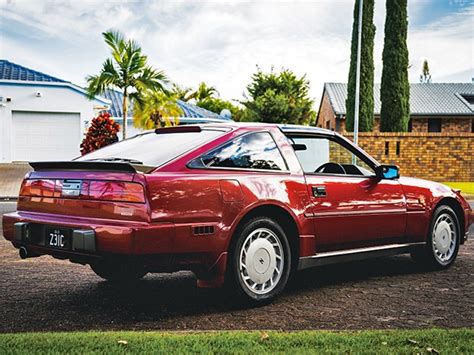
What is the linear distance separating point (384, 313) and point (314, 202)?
1.17 m

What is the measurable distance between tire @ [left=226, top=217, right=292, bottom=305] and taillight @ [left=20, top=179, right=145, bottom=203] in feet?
3.13

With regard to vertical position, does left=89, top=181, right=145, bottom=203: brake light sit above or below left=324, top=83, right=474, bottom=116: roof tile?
below

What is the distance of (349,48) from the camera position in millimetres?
34594

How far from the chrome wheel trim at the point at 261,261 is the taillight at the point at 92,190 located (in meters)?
1.04

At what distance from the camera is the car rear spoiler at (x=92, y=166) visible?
4859 mm

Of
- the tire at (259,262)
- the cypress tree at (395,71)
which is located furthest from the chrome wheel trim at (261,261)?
the cypress tree at (395,71)

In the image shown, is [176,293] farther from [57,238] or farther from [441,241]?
[441,241]

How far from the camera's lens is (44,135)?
30188 millimetres

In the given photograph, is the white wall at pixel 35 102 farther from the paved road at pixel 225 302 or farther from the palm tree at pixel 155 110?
the paved road at pixel 225 302

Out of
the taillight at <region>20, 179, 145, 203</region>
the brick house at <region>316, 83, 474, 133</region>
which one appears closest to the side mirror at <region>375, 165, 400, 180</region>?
the taillight at <region>20, 179, 145, 203</region>

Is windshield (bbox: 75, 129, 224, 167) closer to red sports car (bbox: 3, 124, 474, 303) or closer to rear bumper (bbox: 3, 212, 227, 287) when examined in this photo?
red sports car (bbox: 3, 124, 474, 303)

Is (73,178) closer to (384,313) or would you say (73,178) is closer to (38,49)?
(384,313)

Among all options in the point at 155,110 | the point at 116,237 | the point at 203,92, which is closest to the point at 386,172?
the point at 116,237

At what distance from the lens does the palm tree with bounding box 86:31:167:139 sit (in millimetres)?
27062
